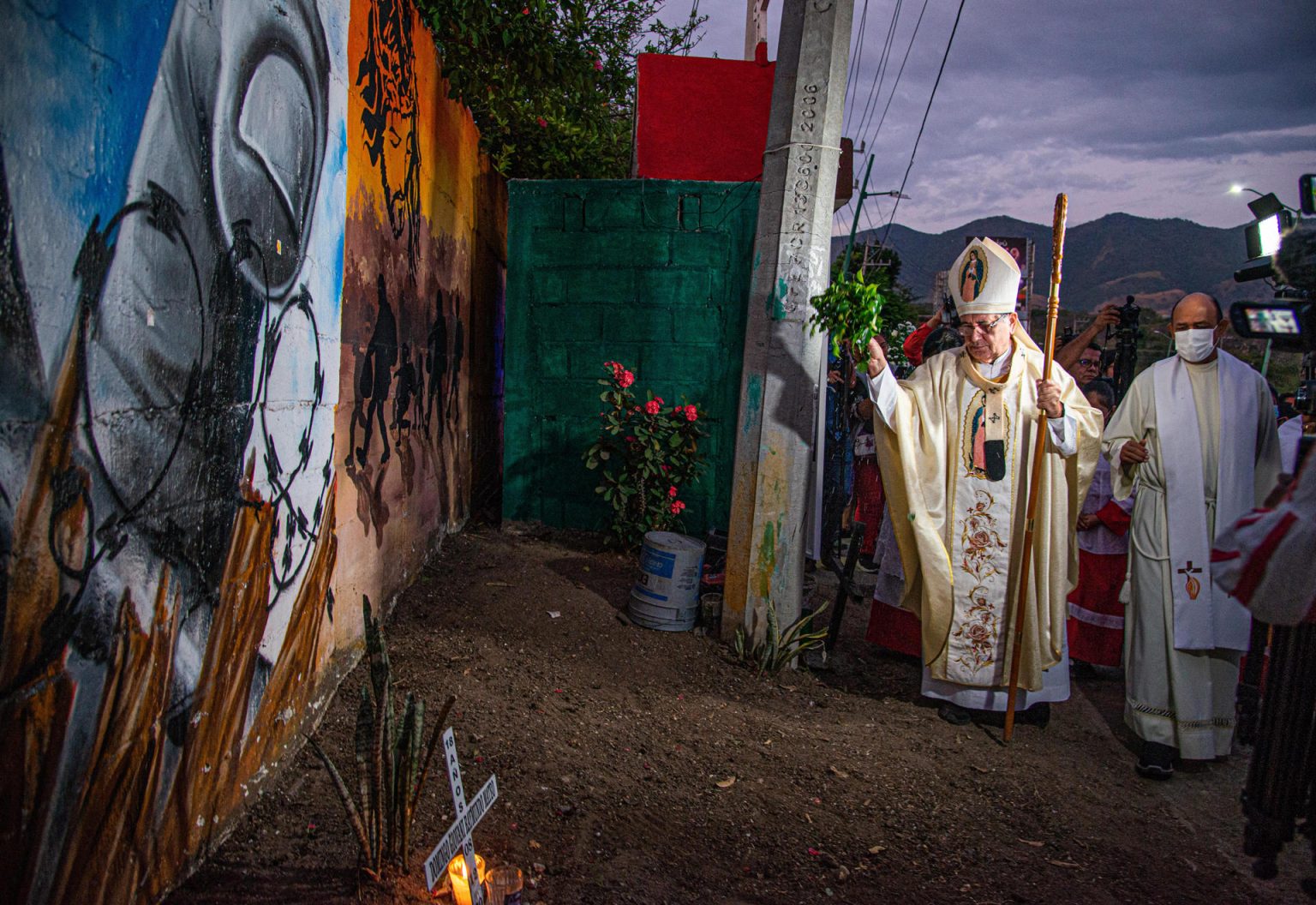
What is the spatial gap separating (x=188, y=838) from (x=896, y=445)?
3416 millimetres

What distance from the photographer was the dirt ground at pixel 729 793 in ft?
8.45

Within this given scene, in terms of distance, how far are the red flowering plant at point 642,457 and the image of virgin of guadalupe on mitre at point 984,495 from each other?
1.98 m

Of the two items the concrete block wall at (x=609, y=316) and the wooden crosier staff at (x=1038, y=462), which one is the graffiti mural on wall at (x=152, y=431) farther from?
the concrete block wall at (x=609, y=316)

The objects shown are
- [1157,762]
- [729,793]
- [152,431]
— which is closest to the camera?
[152,431]

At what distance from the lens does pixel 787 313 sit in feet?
14.5

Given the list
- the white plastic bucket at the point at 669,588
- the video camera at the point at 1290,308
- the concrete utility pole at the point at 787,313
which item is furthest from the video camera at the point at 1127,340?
the video camera at the point at 1290,308

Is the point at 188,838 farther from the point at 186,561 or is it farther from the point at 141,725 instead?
→ the point at 186,561

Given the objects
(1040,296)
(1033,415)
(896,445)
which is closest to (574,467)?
(896,445)

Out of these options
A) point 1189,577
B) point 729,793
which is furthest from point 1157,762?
point 729,793

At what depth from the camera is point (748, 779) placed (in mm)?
3311

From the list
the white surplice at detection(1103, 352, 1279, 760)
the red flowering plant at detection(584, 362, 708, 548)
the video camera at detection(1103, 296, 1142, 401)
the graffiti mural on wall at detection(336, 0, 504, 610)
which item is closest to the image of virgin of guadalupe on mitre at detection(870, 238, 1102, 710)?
the white surplice at detection(1103, 352, 1279, 760)

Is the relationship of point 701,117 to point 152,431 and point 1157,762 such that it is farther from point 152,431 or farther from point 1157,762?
point 152,431

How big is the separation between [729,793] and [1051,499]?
222cm

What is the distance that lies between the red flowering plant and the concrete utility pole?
1.42m
